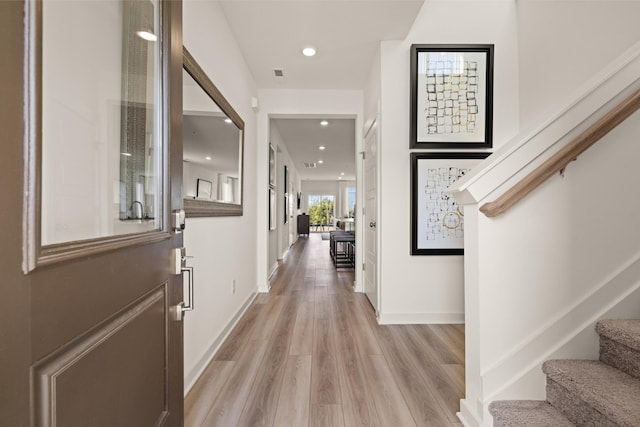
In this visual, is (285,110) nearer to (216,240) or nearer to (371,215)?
(371,215)

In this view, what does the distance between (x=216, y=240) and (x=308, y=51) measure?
2.07 m

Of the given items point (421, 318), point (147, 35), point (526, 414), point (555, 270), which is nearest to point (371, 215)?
point (421, 318)

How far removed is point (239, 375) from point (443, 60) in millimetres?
3105

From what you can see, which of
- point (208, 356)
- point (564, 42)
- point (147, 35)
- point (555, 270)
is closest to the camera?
point (147, 35)

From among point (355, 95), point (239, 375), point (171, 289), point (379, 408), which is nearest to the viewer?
point (171, 289)

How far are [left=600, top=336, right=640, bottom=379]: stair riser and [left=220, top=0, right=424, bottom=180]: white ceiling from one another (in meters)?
2.48

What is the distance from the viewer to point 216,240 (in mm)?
2275

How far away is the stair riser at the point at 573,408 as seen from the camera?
1.10m

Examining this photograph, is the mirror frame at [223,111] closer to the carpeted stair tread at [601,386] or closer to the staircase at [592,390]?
the staircase at [592,390]

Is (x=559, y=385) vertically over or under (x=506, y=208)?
under

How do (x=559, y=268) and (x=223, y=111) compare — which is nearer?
(x=559, y=268)

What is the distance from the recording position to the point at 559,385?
1297 millimetres

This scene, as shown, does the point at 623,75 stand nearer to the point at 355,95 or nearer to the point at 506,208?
the point at 506,208

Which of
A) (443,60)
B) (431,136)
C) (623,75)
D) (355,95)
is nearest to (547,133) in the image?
(623,75)
